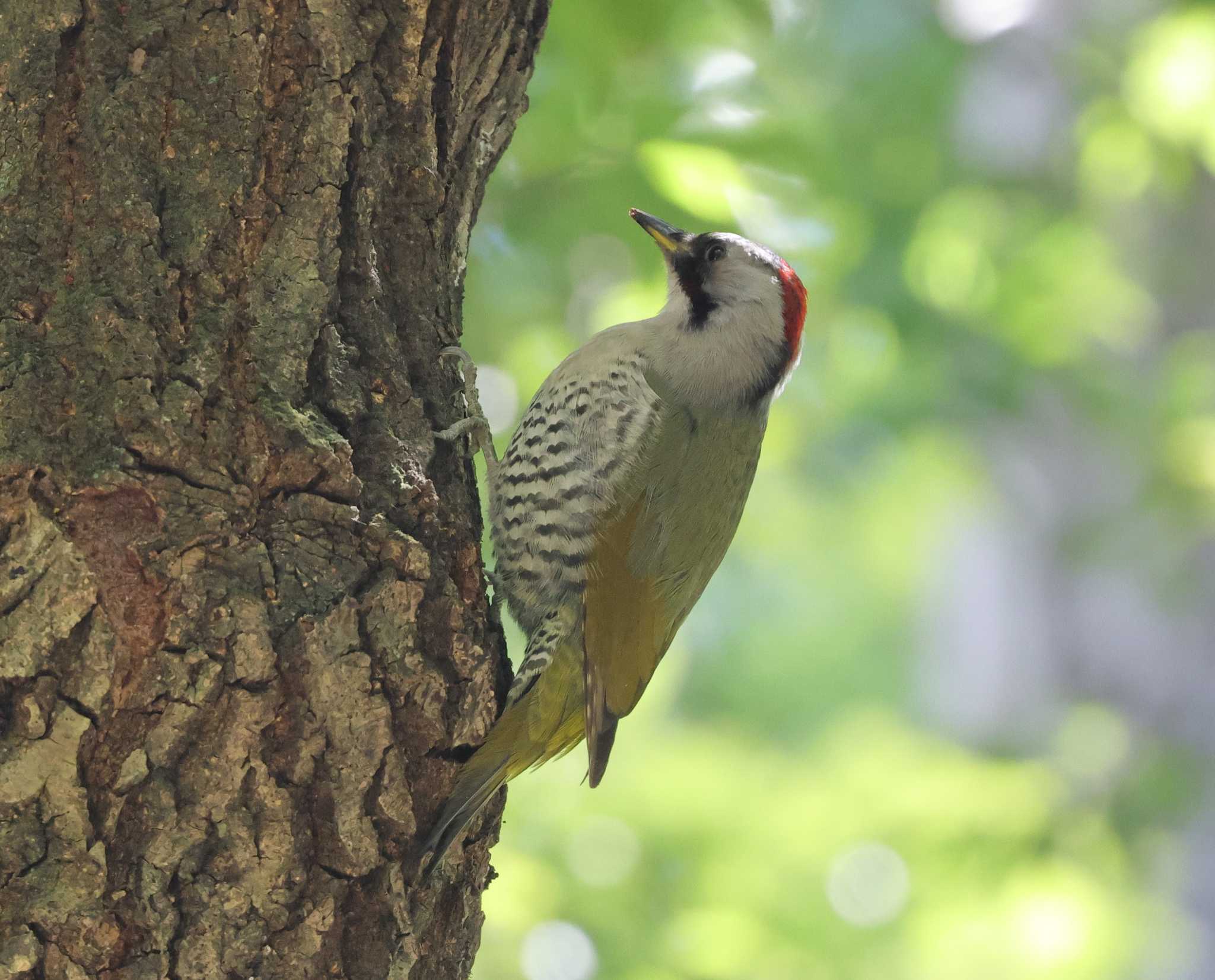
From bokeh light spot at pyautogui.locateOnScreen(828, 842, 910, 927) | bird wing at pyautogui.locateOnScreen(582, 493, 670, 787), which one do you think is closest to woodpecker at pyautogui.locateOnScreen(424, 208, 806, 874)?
bird wing at pyautogui.locateOnScreen(582, 493, 670, 787)

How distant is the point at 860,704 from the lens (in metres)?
10.2

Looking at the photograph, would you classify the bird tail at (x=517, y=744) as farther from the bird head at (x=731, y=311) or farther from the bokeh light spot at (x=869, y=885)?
the bokeh light spot at (x=869, y=885)

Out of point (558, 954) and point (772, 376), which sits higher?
point (772, 376)

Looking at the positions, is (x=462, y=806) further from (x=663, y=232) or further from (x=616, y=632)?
(x=663, y=232)

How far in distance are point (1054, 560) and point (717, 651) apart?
128 inches

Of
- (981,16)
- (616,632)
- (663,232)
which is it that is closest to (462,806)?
(616,632)

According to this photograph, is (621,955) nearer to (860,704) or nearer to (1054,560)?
(1054,560)

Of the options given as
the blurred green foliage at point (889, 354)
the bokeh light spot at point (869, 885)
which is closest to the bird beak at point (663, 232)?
the blurred green foliage at point (889, 354)

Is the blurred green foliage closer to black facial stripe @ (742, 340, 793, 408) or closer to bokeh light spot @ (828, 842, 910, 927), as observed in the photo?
bokeh light spot @ (828, 842, 910, 927)

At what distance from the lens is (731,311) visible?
3.50 m

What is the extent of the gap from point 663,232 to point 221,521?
212 centimetres

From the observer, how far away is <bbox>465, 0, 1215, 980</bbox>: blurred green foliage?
3770mm

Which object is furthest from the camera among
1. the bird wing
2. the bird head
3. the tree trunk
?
the bird head

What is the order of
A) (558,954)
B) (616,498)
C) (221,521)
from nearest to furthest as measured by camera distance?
(221,521) → (616,498) → (558,954)
